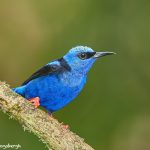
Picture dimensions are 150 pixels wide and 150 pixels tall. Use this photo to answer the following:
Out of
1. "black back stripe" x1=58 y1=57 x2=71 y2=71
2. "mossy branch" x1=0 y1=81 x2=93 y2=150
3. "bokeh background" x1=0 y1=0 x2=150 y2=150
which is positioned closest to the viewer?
"mossy branch" x1=0 y1=81 x2=93 y2=150

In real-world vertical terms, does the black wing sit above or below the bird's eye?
above

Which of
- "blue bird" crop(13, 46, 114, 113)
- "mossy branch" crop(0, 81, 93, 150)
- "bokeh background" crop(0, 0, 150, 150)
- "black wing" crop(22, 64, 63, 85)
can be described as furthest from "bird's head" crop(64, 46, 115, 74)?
"bokeh background" crop(0, 0, 150, 150)

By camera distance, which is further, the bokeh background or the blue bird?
the bokeh background

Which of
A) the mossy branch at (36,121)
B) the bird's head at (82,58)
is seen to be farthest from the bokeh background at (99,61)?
the mossy branch at (36,121)

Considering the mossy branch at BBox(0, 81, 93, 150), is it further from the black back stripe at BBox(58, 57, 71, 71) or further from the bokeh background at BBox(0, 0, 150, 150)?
the bokeh background at BBox(0, 0, 150, 150)

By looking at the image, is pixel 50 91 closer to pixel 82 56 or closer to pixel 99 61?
pixel 82 56

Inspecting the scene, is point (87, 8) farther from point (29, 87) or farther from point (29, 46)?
point (29, 87)

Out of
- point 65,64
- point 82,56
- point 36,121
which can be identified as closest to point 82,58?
point 82,56

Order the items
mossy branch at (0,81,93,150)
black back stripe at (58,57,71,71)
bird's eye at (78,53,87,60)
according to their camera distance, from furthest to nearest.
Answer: bird's eye at (78,53,87,60), black back stripe at (58,57,71,71), mossy branch at (0,81,93,150)
